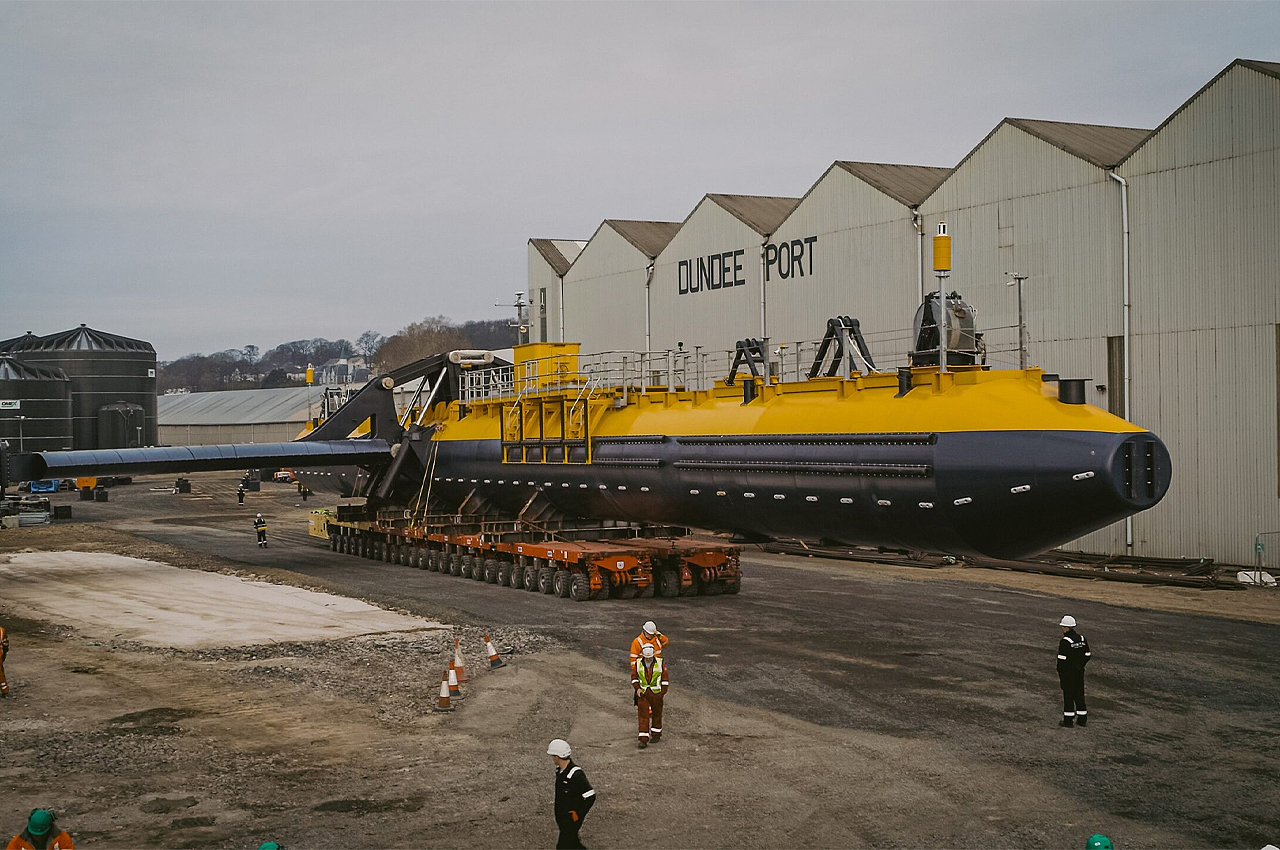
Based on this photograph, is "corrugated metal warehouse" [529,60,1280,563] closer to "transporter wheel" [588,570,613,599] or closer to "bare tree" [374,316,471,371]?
"transporter wheel" [588,570,613,599]

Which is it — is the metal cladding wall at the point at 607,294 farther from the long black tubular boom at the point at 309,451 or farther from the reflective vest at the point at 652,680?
the reflective vest at the point at 652,680

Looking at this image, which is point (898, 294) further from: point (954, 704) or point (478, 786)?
point (478, 786)

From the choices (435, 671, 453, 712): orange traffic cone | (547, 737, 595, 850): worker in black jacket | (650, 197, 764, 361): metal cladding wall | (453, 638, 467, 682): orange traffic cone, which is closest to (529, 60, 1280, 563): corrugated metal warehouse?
(650, 197, 764, 361): metal cladding wall

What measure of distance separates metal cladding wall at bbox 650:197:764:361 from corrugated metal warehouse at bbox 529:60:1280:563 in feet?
3.01

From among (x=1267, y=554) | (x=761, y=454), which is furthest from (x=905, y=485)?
(x=1267, y=554)

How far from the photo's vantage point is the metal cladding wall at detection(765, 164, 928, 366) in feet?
113

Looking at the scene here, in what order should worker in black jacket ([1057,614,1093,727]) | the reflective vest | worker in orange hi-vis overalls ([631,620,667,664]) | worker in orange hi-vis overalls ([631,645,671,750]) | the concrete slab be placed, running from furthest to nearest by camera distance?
the concrete slab, worker in black jacket ([1057,614,1093,727]), worker in orange hi-vis overalls ([631,620,667,664]), the reflective vest, worker in orange hi-vis overalls ([631,645,671,750])

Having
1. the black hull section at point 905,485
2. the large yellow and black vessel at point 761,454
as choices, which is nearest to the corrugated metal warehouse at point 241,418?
the large yellow and black vessel at point 761,454

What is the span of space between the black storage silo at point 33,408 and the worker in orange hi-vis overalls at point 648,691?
201 feet

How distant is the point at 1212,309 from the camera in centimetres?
2758

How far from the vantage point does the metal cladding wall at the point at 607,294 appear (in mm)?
46125

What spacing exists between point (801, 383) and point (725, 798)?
998cm

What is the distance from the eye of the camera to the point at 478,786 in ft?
40.9

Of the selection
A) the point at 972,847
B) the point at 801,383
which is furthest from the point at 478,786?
the point at 801,383
